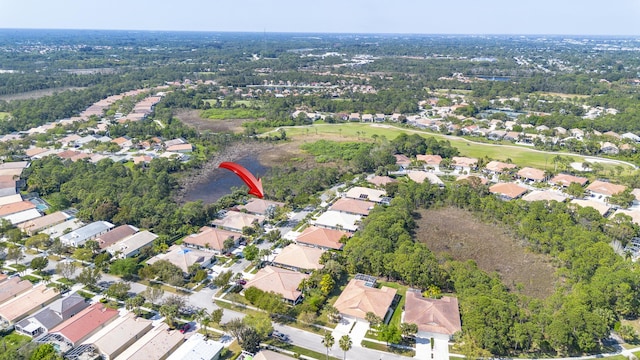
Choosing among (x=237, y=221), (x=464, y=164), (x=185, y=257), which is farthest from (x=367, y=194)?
(x=185, y=257)

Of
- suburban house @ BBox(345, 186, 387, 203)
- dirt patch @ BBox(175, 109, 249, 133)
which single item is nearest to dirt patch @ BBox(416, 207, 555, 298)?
suburban house @ BBox(345, 186, 387, 203)

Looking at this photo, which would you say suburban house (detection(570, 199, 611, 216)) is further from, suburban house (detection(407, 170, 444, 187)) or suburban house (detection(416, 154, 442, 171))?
suburban house (detection(416, 154, 442, 171))

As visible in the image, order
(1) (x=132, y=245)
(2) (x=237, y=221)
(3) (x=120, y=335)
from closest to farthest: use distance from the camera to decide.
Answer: (3) (x=120, y=335)
(1) (x=132, y=245)
(2) (x=237, y=221)

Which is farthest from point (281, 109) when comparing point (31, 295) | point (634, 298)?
point (634, 298)

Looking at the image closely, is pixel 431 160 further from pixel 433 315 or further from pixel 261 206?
pixel 433 315

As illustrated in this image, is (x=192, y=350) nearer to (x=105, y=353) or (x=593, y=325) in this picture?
(x=105, y=353)
